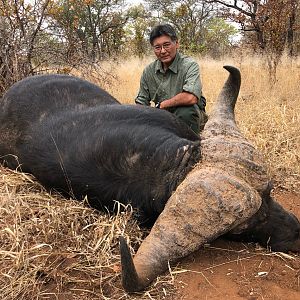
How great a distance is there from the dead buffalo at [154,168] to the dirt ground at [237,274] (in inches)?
3.9

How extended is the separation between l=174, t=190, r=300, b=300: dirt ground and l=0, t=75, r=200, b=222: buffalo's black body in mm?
405

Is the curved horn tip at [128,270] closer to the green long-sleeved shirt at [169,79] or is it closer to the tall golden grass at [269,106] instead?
the tall golden grass at [269,106]

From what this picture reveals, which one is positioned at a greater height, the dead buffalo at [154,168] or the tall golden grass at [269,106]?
the dead buffalo at [154,168]

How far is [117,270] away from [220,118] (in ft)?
3.66

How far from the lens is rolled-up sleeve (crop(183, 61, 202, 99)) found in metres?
4.71

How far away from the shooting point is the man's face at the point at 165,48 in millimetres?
4777

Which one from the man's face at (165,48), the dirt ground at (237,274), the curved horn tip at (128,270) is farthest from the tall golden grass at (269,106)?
the curved horn tip at (128,270)

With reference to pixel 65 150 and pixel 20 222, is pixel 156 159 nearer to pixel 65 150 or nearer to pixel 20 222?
pixel 65 150

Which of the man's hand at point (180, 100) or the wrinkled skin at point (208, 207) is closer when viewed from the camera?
the wrinkled skin at point (208, 207)

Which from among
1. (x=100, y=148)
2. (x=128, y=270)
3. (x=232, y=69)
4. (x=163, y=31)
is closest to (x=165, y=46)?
(x=163, y=31)

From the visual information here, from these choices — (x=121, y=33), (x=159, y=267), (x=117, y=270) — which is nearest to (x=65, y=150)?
(x=117, y=270)

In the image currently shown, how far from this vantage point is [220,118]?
288cm

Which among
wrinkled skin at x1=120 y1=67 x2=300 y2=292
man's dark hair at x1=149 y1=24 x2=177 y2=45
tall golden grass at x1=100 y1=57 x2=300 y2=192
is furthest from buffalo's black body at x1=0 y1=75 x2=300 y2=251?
tall golden grass at x1=100 y1=57 x2=300 y2=192

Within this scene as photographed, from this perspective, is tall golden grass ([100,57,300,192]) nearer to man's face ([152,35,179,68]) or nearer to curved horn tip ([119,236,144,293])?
man's face ([152,35,179,68])
